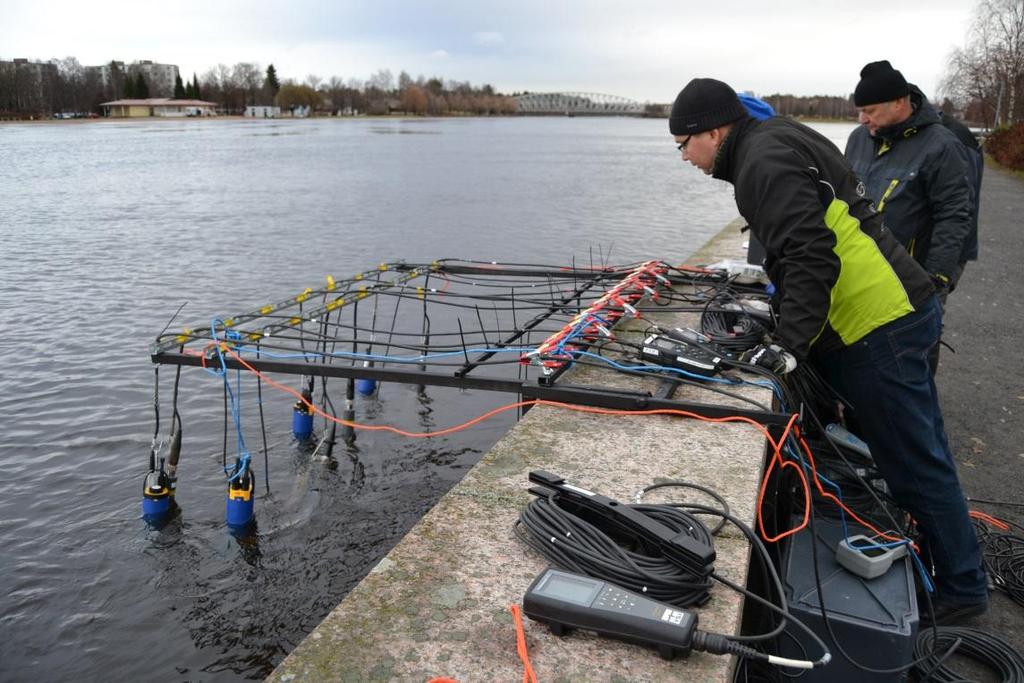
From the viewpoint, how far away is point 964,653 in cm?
357

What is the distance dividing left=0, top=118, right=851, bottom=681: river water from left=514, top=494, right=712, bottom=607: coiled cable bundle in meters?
3.36

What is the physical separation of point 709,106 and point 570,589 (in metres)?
2.25

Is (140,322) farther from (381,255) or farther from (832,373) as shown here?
(832,373)

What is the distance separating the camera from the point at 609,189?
32531 millimetres

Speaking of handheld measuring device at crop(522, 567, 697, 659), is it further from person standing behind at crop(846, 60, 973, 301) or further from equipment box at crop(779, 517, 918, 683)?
person standing behind at crop(846, 60, 973, 301)

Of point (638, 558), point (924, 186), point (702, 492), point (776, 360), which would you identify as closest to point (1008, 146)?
point (924, 186)

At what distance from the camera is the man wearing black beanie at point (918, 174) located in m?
5.13

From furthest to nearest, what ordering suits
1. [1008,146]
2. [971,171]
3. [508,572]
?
[1008,146], [971,171], [508,572]

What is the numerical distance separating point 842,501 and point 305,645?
2.74 meters

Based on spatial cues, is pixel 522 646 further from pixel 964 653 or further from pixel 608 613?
pixel 964 653

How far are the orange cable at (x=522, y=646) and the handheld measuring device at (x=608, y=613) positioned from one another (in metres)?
0.05

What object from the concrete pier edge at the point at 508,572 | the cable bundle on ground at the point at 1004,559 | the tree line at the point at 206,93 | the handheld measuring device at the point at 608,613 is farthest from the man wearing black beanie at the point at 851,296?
the tree line at the point at 206,93

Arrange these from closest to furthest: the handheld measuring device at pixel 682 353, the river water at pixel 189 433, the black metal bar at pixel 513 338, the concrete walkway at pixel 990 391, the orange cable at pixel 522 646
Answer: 1. the orange cable at pixel 522 646
2. the handheld measuring device at pixel 682 353
3. the black metal bar at pixel 513 338
4. the concrete walkway at pixel 990 391
5. the river water at pixel 189 433

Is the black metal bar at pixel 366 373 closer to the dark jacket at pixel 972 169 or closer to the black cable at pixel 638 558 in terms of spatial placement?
the black cable at pixel 638 558
